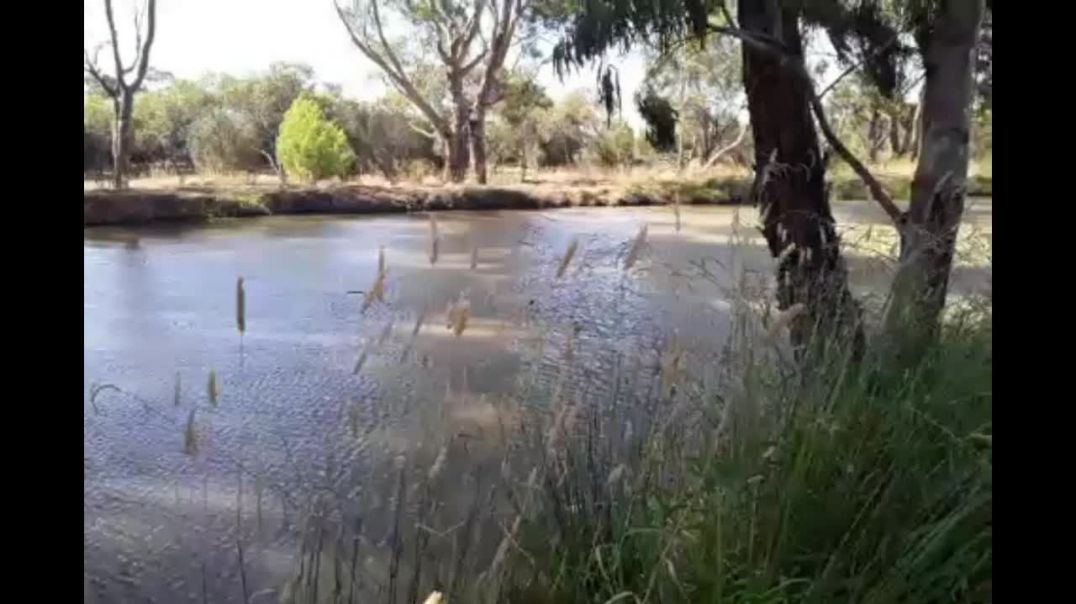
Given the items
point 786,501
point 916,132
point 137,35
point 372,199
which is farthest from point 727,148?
point 786,501

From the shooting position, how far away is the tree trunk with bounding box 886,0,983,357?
1.35 m

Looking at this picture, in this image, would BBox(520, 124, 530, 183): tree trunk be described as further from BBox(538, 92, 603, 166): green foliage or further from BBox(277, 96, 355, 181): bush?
BBox(277, 96, 355, 181): bush

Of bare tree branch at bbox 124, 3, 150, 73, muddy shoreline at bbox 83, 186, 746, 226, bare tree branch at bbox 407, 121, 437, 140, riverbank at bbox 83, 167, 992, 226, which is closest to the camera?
bare tree branch at bbox 124, 3, 150, 73

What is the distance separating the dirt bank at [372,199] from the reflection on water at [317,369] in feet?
0.32

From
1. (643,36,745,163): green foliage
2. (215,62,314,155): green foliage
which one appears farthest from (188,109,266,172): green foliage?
(643,36,745,163): green foliage

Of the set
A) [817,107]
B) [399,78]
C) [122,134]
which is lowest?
[122,134]

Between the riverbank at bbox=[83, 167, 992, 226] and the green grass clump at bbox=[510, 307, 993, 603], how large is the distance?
0.92 m

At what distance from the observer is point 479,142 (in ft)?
12.5

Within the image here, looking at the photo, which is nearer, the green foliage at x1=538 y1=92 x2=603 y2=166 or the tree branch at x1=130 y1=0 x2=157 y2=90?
the tree branch at x1=130 y1=0 x2=157 y2=90

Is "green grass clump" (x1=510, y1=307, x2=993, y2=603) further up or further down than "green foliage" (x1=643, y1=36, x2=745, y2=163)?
further down

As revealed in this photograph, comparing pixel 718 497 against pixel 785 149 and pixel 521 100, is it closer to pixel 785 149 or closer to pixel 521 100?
pixel 785 149

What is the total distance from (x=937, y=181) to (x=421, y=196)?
2.11 meters

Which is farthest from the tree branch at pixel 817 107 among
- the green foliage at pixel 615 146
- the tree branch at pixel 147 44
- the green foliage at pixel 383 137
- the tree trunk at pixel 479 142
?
the tree trunk at pixel 479 142

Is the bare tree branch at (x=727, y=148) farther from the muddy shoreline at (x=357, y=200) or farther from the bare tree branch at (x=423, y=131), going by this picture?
the bare tree branch at (x=423, y=131)
